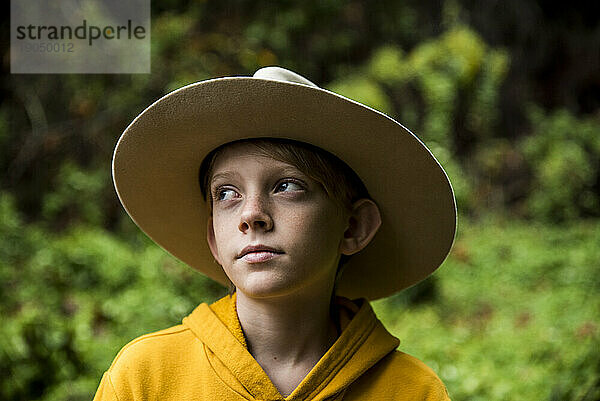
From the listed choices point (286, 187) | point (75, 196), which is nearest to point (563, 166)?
point (75, 196)

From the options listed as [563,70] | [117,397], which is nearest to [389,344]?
[117,397]

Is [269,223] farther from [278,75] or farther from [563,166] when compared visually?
[563,166]

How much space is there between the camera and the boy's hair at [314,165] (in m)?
1.54

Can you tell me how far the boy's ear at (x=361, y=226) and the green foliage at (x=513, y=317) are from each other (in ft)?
6.84

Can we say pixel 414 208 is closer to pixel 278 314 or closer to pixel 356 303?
pixel 356 303

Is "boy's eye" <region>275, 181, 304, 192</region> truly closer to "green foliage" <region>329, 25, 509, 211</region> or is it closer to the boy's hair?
the boy's hair

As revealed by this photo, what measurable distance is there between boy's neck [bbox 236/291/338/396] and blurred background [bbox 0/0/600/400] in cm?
207

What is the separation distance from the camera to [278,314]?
1589 millimetres

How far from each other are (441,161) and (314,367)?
462cm

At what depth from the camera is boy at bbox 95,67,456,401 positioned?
1477 millimetres

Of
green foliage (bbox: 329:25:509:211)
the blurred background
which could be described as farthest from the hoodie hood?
green foliage (bbox: 329:25:509:211)

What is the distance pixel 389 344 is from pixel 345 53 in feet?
20.2

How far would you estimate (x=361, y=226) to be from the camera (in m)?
1.72

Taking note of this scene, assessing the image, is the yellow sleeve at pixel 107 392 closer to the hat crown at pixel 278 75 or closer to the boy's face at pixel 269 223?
the boy's face at pixel 269 223
